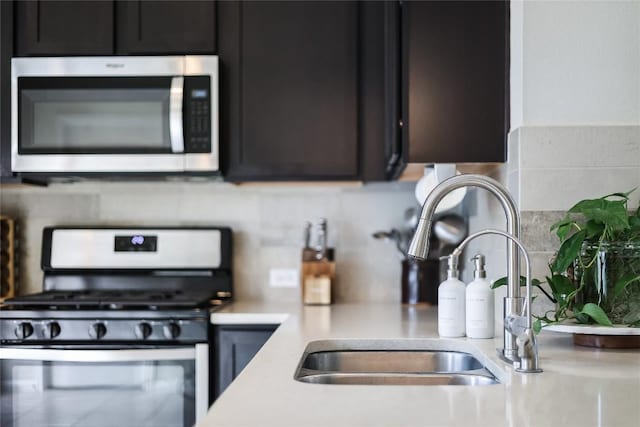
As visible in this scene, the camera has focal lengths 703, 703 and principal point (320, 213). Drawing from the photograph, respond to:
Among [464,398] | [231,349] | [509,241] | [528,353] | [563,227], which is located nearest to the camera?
[464,398]

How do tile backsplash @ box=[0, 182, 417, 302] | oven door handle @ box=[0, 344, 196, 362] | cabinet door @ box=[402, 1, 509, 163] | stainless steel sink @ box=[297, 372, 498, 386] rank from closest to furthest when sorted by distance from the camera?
stainless steel sink @ box=[297, 372, 498, 386], cabinet door @ box=[402, 1, 509, 163], oven door handle @ box=[0, 344, 196, 362], tile backsplash @ box=[0, 182, 417, 302]

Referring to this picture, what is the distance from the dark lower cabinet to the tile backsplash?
518mm

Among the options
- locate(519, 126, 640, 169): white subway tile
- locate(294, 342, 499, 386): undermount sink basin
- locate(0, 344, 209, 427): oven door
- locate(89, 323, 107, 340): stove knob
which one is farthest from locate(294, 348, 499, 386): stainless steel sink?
locate(89, 323, 107, 340): stove knob

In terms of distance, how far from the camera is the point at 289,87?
2.57 metres

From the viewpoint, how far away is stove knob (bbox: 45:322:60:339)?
235 centimetres

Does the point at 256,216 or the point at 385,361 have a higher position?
the point at 256,216

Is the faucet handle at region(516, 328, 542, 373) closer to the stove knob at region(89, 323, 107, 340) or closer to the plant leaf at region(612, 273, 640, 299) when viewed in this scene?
the plant leaf at region(612, 273, 640, 299)

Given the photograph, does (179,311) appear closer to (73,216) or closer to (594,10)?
(73,216)

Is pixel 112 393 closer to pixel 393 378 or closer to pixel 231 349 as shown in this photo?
pixel 231 349

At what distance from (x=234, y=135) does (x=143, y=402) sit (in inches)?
38.7

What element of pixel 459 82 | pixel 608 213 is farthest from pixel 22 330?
pixel 608 213

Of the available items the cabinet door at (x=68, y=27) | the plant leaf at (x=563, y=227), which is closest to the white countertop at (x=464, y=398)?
the plant leaf at (x=563, y=227)

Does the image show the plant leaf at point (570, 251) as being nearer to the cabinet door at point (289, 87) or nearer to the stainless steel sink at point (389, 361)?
the stainless steel sink at point (389, 361)

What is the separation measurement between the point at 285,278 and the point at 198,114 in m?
0.79
